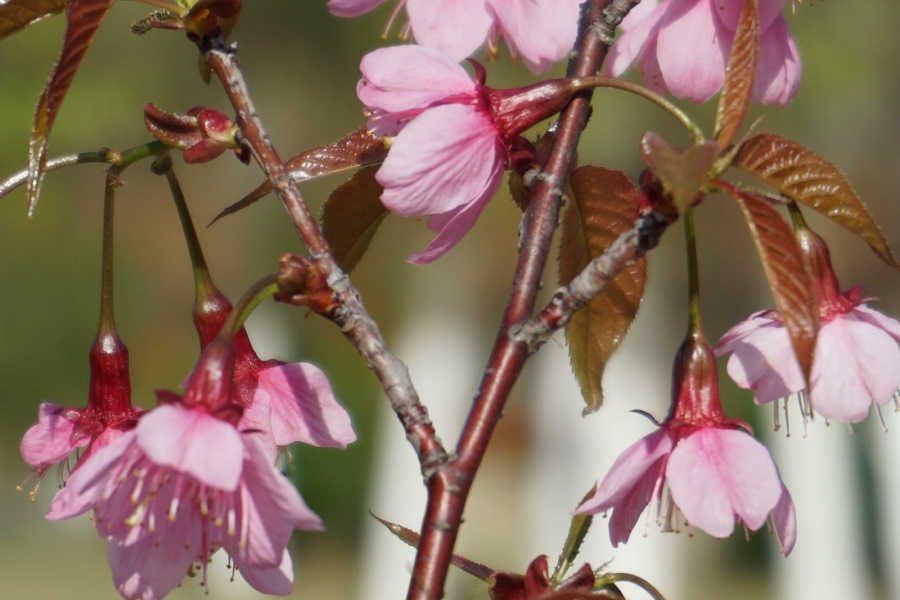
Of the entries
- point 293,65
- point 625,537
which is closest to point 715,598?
point 293,65

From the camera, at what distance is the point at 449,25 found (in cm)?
39

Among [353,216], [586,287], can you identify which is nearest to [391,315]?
[353,216]

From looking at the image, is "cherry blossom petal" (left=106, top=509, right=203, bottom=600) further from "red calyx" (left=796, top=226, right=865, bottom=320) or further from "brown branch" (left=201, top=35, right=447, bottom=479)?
"red calyx" (left=796, top=226, right=865, bottom=320)

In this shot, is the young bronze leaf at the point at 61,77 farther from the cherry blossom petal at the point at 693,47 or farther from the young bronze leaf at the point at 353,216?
the cherry blossom petal at the point at 693,47

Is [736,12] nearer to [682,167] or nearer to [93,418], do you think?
[682,167]

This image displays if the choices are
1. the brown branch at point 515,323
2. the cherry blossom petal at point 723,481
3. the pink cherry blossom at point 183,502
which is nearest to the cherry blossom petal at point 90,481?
the pink cherry blossom at point 183,502

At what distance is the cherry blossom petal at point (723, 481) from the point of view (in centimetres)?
33

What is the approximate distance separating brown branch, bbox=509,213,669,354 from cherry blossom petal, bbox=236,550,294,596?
0.13m

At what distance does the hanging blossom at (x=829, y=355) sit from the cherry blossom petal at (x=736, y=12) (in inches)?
3.9

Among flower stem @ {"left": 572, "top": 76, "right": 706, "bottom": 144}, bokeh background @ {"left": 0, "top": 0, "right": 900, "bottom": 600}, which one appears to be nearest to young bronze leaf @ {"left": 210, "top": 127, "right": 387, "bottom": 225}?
flower stem @ {"left": 572, "top": 76, "right": 706, "bottom": 144}

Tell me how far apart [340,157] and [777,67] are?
22 cm

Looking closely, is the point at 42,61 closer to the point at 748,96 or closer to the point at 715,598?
the point at 715,598

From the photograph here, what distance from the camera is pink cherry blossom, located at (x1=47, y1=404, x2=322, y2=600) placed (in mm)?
271

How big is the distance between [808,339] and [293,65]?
5.21 m
